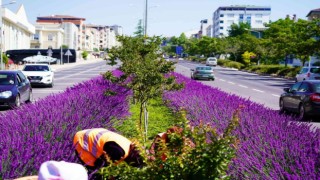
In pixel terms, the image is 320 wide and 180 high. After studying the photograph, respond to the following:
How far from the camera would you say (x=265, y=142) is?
579 centimetres

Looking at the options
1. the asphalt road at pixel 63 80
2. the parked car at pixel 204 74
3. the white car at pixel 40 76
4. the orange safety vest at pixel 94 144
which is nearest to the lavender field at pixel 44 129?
the orange safety vest at pixel 94 144

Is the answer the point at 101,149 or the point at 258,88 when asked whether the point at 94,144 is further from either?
the point at 258,88

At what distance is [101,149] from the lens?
4.78 metres

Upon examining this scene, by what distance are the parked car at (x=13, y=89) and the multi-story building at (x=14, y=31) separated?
141 ft

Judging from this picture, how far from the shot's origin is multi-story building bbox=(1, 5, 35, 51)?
6419 centimetres

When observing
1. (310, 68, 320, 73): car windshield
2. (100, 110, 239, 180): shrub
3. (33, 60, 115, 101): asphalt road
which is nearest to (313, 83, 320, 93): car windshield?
(33, 60, 115, 101): asphalt road

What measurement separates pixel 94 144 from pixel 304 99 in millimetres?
10692

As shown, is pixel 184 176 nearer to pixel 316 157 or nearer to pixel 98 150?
pixel 98 150

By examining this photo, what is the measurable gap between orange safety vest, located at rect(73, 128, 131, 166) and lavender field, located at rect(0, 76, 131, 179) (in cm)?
15

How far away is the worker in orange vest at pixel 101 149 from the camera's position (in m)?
4.68

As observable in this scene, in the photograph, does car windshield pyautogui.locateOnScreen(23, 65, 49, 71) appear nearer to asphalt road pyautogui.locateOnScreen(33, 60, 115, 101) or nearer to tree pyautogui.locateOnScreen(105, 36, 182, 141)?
asphalt road pyautogui.locateOnScreen(33, 60, 115, 101)

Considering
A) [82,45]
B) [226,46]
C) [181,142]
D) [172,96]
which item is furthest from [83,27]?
[181,142]

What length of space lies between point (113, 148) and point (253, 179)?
1.49 metres

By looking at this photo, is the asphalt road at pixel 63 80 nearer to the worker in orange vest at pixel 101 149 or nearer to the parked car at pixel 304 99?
the worker in orange vest at pixel 101 149
